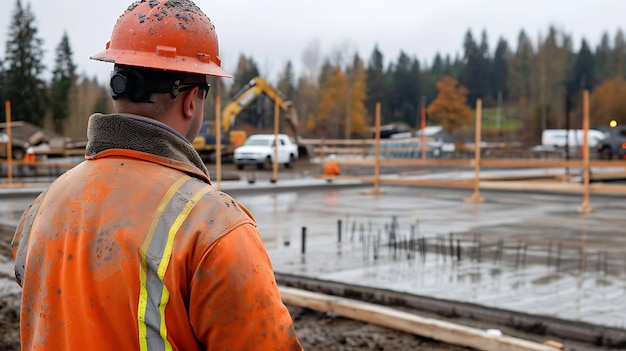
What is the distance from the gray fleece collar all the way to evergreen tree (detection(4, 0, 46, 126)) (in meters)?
51.4

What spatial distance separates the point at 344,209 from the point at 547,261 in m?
7.16

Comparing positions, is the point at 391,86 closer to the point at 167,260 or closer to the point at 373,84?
the point at 373,84

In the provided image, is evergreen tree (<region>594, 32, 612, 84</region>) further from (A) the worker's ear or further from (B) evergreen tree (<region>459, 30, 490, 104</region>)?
(A) the worker's ear

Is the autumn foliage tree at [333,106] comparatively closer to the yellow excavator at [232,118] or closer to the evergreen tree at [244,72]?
the evergreen tree at [244,72]

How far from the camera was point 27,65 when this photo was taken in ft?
171

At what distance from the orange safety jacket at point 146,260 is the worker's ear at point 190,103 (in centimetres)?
8

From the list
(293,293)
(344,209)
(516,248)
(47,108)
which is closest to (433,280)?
(293,293)

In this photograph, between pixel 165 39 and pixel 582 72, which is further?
pixel 582 72

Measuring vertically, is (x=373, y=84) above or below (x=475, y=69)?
below

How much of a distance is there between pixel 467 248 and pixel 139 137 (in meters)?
8.76

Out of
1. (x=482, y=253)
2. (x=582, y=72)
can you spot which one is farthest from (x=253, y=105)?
(x=482, y=253)

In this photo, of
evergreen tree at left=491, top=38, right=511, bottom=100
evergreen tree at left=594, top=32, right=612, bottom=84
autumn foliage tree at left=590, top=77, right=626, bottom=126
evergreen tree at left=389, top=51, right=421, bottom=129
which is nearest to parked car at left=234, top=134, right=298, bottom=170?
autumn foliage tree at left=590, top=77, right=626, bottom=126

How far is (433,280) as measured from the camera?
311 inches

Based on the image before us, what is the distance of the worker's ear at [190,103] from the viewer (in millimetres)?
1936
